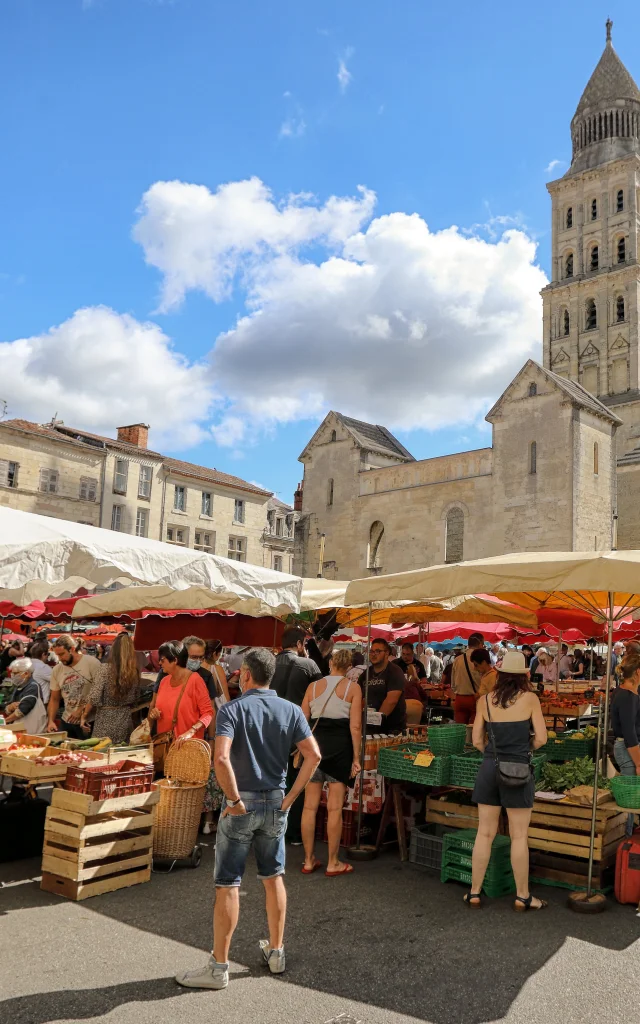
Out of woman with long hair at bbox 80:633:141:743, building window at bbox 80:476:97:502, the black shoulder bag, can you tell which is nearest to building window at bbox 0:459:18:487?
building window at bbox 80:476:97:502

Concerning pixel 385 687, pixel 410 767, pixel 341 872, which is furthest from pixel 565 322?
pixel 341 872

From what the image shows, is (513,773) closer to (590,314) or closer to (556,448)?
(556,448)

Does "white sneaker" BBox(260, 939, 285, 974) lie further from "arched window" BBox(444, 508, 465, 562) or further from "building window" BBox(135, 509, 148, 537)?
"building window" BBox(135, 509, 148, 537)

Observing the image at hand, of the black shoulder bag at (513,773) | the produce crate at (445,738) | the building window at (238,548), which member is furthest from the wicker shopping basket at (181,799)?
the building window at (238,548)

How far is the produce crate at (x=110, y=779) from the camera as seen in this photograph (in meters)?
5.77

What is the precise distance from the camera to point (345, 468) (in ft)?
123

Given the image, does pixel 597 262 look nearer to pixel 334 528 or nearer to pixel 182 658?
pixel 334 528

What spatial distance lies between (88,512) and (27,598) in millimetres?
37320

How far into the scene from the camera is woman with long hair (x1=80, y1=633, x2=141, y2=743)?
7.49 metres

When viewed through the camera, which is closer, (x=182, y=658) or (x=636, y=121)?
(x=182, y=658)

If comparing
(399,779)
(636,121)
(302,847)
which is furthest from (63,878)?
(636,121)

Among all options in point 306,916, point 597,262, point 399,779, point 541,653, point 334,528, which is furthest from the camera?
point 597,262

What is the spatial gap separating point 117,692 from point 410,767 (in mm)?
2932

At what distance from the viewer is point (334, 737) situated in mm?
6719
